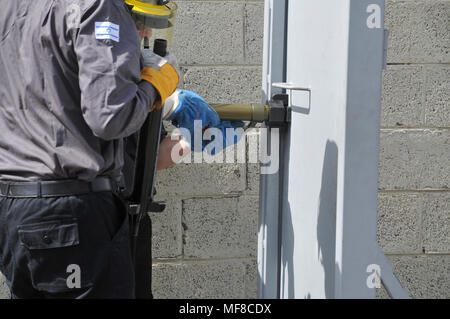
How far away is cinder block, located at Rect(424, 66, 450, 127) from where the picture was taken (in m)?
2.74

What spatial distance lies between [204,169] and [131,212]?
0.79 metres

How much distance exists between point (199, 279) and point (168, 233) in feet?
0.82

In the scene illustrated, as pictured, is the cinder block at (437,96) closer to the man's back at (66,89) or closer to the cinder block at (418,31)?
the cinder block at (418,31)

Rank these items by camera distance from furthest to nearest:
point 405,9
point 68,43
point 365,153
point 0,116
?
point 405,9 → point 0,116 → point 68,43 → point 365,153

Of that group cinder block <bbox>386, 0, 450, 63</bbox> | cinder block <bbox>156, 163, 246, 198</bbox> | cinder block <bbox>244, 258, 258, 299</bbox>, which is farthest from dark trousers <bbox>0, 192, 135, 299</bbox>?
cinder block <bbox>386, 0, 450, 63</bbox>

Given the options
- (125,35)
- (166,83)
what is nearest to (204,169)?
(166,83)

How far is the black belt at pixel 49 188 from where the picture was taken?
1.65 metres

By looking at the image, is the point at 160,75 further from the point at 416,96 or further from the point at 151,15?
the point at 416,96

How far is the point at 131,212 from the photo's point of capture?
200 centimetres

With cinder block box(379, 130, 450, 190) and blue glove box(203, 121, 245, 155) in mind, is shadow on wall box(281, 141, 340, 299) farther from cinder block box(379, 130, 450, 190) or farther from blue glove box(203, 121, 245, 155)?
cinder block box(379, 130, 450, 190)

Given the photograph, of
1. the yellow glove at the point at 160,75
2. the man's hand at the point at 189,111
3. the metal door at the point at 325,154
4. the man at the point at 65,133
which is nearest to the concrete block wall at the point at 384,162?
the metal door at the point at 325,154

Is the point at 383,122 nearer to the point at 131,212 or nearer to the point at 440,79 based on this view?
the point at 440,79

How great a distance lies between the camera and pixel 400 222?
2.80 metres

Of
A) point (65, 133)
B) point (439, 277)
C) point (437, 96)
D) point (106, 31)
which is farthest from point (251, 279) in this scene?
point (106, 31)
